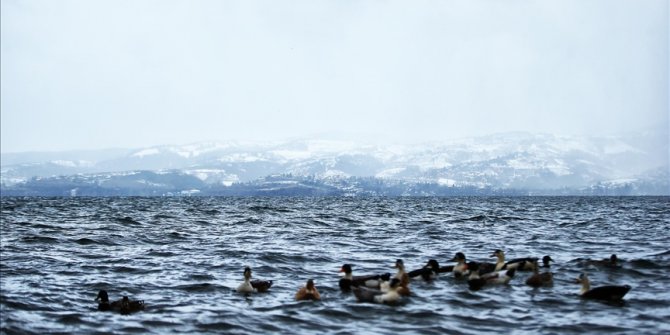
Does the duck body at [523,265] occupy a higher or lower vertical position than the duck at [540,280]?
higher

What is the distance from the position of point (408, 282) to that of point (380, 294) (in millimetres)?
2878

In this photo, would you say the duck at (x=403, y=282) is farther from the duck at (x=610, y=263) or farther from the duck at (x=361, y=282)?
the duck at (x=610, y=263)

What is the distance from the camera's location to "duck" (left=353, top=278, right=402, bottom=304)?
19047 millimetres

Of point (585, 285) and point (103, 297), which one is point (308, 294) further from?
point (585, 285)

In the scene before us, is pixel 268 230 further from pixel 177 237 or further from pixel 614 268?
pixel 614 268

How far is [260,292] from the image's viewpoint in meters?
21.0

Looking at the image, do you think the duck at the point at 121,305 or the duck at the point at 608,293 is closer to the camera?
the duck at the point at 121,305

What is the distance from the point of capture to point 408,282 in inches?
872

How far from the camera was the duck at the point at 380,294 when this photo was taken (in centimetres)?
1905

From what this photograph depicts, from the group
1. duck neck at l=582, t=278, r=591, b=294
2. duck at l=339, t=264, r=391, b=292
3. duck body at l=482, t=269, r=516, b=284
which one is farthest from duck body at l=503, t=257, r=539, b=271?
duck at l=339, t=264, r=391, b=292

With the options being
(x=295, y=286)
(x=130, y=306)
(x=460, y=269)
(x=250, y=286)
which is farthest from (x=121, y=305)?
(x=460, y=269)

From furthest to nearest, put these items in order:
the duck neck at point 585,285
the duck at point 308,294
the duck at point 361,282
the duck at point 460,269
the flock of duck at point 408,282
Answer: the duck at point 460,269, the duck at point 361,282, the duck neck at point 585,285, the duck at point 308,294, the flock of duck at point 408,282

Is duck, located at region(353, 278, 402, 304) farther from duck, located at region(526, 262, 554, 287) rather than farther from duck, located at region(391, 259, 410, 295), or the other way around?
duck, located at region(526, 262, 554, 287)

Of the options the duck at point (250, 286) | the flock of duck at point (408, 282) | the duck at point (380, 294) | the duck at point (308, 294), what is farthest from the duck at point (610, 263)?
the duck at point (250, 286)
